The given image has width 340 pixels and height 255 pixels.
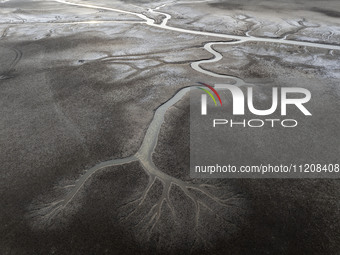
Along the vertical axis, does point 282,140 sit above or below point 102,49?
below

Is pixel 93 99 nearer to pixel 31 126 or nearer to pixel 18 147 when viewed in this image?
pixel 31 126

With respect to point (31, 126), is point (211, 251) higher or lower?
lower

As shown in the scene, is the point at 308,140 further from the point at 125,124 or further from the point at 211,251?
the point at 125,124

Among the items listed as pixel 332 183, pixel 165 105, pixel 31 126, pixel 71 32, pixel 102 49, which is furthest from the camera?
pixel 71 32

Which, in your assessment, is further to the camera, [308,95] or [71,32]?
[71,32]

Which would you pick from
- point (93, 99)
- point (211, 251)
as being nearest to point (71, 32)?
point (93, 99)

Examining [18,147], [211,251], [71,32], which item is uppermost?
[71,32]

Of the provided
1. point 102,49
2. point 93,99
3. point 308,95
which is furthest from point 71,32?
point 308,95

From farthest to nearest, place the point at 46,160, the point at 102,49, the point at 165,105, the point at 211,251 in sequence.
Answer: the point at 102,49 → the point at 165,105 → the point at 46,160 → the point at 211,251

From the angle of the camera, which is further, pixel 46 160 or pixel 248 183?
pixel 46 160

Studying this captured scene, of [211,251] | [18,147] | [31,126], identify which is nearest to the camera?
[211,251]
